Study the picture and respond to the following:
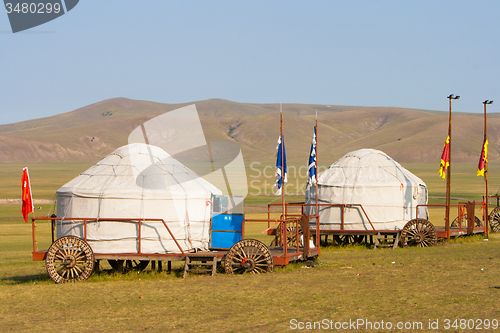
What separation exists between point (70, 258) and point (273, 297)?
190 inches

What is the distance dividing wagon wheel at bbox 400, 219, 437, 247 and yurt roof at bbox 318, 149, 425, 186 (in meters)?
1.95

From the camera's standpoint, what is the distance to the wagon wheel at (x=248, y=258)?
12734 mm

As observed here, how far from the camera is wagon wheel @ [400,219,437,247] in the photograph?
17.7 m

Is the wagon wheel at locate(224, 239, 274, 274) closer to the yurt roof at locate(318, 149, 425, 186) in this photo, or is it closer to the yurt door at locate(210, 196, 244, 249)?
the yurt door at locate(210, 196, 244, 249)

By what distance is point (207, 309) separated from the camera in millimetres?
9570

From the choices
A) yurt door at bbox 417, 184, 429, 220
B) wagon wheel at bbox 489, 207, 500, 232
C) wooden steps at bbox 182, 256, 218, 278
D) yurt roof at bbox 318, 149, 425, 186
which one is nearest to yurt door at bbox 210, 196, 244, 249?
wooden steps at bbox 182, 256, 218, 278

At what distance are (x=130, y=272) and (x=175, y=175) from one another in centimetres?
251

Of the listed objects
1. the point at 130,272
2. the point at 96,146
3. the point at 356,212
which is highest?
the point at 96,146

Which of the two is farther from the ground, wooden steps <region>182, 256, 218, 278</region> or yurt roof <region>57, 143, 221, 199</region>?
yurt roof <region>57, 143, 221, 199</region>

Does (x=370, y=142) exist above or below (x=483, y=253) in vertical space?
above

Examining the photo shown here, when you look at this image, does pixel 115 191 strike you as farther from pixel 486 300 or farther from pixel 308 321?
pixel 486 300

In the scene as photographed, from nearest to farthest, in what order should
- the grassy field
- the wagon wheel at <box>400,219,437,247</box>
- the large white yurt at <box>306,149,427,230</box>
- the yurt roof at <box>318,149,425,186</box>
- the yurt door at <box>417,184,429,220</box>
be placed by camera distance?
the grassy field, the wagon wheel at <box>400,219,437,247</box>, the large white yurt at <box>306,149,427,230</box>, the yurt roof at <box>318,149,425,186</box>, the yurt door at <box>417,184,429,220</box>

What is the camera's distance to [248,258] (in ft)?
42.0

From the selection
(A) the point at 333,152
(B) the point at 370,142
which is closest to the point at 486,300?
(A) the point at 333,152
